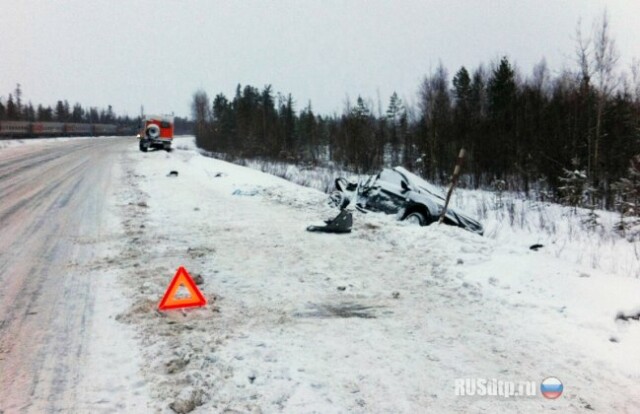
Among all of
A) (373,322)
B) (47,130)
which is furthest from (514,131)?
(47,130)

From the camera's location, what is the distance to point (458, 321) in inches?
199

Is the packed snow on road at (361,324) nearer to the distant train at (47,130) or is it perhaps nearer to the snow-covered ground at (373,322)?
the snow-covered ground at (373,322)

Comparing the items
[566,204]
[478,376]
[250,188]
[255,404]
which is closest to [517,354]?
[478,376]

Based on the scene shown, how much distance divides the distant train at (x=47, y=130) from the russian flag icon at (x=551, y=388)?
176ft

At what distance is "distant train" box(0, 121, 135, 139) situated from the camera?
47338 mm

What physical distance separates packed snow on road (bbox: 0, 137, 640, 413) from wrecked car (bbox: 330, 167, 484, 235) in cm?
137

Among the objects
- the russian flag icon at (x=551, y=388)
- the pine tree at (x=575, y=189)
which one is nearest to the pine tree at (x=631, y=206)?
the pine tree at (x=575, y=189)

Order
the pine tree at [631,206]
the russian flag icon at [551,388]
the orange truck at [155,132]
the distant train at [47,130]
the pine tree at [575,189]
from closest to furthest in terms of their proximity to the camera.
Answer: the russian flag icon at [551,388] < the pine tree at [631,206] < the pine tree at [575,189] < the orange truck at [155,132] < the distant train at [47,130]

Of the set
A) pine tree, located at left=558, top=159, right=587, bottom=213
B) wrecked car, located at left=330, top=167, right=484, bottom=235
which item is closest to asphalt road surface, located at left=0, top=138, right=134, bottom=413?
wrecked car, located at left=330, top=167, right=484, bottom=235

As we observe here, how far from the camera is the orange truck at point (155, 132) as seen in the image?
33688mm

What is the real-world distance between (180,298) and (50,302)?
1.51 meters

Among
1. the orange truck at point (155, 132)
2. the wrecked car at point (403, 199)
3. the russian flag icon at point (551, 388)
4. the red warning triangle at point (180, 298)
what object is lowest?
the russian flag icon at point (551, 388)

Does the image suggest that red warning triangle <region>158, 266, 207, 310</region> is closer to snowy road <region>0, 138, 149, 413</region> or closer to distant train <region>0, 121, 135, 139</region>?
snowy road <region>0, 138, 149, 413</region>

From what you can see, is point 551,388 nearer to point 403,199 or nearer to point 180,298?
point 180,298
